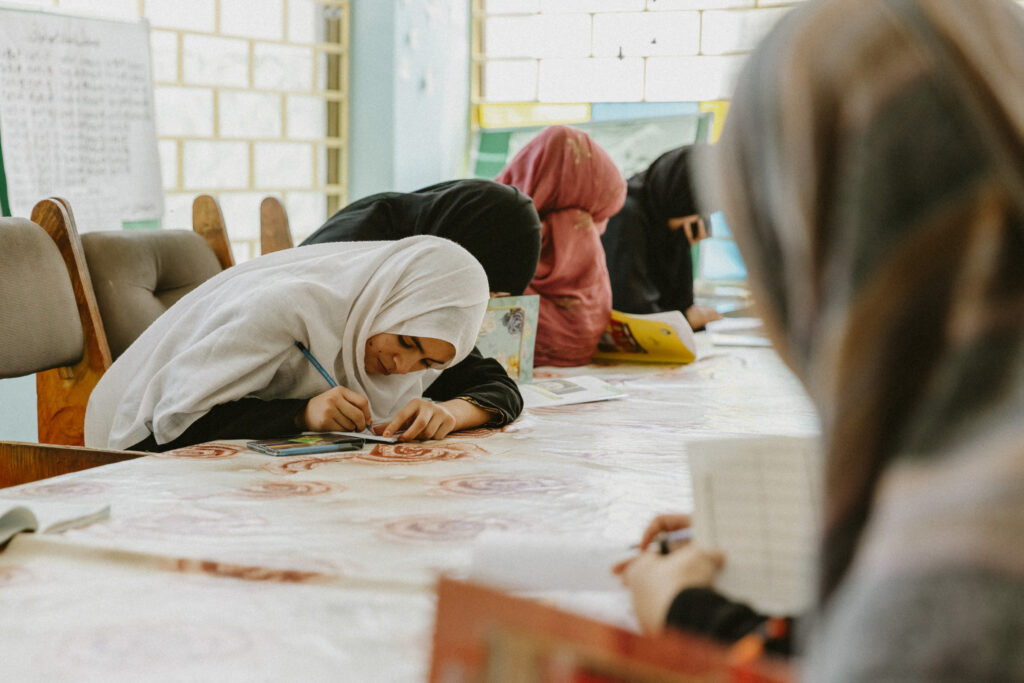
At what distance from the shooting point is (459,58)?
4.59 metres

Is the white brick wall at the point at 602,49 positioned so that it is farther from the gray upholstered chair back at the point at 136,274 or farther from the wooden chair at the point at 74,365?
the wooden chair at the point at 74,365

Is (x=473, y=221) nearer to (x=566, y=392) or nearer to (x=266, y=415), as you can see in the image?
(x=566, y=392)

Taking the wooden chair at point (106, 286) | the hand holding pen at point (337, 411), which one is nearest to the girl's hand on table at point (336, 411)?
the hand holding pen at point (337, 411)

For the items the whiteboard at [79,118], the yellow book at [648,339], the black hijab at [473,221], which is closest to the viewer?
the black hijab at [473,221]

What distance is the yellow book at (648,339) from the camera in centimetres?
243

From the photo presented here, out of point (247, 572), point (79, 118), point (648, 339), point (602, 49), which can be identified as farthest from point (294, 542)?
point (602, 49)

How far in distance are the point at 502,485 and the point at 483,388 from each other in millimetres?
493

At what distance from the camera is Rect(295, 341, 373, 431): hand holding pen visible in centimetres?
142

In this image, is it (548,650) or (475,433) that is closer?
(548,650)

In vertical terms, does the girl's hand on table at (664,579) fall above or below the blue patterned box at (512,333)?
above

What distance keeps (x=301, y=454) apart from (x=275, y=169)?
9.12ft

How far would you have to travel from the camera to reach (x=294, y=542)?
2.92 ft

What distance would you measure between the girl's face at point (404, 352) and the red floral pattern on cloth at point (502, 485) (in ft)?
1.12

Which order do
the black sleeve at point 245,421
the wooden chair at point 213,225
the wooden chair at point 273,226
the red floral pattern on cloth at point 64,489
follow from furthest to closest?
the wooden chair at point 273,226 < the wooden chair at point 213,225 < the black sleeve at point 245,421 < the red floral pattern on cloth at point 64,489
